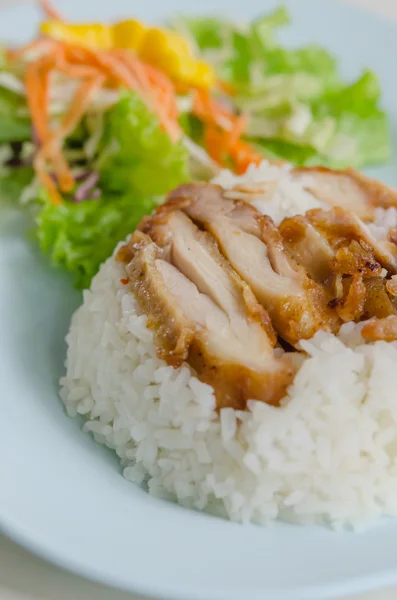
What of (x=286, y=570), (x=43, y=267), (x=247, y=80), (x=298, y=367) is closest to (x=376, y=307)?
(x=298, y=367)

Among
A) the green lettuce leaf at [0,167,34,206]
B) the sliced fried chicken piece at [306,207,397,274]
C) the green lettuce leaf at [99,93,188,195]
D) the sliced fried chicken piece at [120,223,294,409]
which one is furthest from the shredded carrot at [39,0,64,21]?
the sliced fried chicken piece at [306,207,397,274]

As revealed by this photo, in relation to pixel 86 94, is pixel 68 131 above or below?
below

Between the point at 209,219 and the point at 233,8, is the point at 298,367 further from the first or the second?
the point at 233,8

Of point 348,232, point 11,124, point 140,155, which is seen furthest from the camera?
point 11,124

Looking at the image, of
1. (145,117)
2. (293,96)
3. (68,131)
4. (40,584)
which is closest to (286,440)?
(40,584)

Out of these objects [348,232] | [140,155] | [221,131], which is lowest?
[140,155]

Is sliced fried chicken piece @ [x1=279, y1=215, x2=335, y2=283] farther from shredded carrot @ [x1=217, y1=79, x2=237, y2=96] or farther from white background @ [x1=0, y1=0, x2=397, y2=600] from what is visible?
shredded carrot @ [x1=217, y1=79, x2=237, y2=96]

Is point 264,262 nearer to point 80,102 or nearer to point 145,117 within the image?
point 145,117
